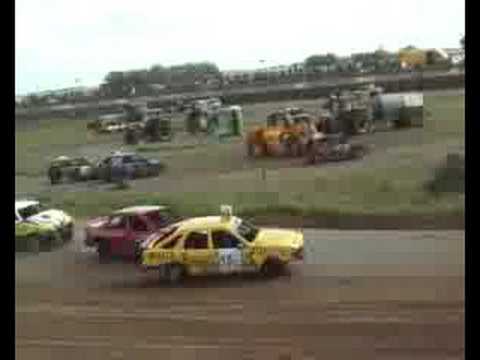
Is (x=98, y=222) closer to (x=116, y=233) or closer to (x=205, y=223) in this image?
(x=116, y=233)

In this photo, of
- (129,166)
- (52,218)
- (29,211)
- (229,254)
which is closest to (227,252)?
(229,254)

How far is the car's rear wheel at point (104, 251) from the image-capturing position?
5.05 metres

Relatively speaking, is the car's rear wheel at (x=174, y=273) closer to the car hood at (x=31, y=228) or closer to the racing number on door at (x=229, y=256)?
the racing number on door at (x=229, y=256)

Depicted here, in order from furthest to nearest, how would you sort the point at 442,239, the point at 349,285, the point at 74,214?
the point at 74,214
the point at 442,239
the point at 349,285

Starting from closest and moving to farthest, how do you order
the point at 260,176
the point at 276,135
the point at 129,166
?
the point at 260,176, the point at 129,166, the point at 276,135

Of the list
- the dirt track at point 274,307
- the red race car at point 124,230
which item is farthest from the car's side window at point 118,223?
the dirt track at point 274,307

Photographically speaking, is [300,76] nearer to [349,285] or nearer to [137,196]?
[137,196]

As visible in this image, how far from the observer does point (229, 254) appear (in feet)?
14.8

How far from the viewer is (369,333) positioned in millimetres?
3627

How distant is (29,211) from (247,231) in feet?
5.97

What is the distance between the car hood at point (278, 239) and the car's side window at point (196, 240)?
29 centimetres
